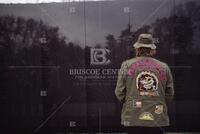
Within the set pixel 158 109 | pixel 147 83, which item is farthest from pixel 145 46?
pixel 158 109

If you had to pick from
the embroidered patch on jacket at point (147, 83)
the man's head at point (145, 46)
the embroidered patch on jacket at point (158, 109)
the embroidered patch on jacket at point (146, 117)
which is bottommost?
the embroidered patch on jacket at point (146, 117)

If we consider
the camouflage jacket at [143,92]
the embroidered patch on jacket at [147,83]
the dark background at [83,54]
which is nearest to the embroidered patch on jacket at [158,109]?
the camouflage jacket at [143,92]

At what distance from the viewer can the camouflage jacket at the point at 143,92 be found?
176 inches

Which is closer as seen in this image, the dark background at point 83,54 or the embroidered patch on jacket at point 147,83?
the embroidered patch on jacket at point 147,83

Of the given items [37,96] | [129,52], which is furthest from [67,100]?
[129,52]

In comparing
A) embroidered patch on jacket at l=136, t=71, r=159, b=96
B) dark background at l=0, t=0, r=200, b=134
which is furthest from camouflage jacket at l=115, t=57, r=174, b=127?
dark background at l=0, t=0, r=200, b=134

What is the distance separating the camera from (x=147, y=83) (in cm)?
450

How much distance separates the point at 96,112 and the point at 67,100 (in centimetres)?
45

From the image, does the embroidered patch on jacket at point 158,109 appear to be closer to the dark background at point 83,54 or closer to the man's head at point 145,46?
the man's head at point 145,46

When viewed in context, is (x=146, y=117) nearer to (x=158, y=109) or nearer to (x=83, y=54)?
(x=158, y=109)

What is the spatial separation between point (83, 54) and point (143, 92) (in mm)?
2842

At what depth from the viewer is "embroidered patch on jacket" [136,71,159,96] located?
A: 14.7 ft

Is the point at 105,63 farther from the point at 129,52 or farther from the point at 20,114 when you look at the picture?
the point at 20,114

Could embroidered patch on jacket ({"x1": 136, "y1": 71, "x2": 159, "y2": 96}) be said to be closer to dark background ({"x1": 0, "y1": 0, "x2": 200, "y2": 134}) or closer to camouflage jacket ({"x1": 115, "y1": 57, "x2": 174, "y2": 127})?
camouflage jacket ({"x1": 115, "y1": 57, "x2": 174, "y2": 127})
